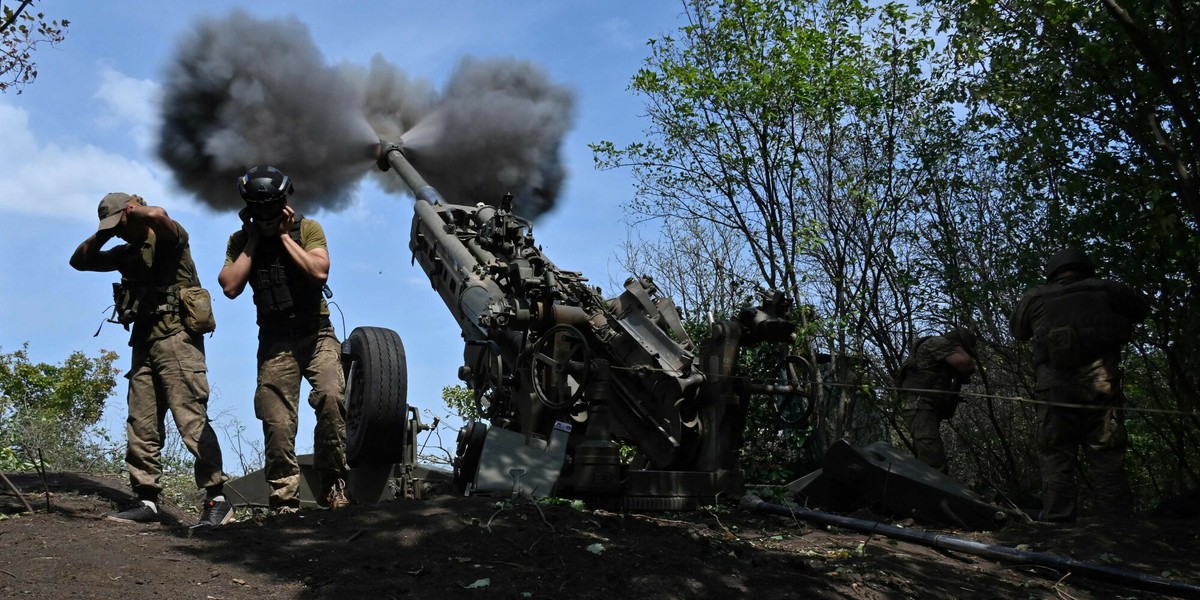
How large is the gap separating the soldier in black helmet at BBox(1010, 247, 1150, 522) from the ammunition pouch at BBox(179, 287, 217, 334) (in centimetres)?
567

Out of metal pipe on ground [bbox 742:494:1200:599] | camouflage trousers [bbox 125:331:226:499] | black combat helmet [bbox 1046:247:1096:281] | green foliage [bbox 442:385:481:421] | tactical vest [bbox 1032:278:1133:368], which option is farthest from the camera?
green foliage [bbox 442:385:481:421]

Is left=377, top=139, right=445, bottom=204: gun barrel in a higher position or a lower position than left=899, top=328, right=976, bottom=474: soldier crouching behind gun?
higher

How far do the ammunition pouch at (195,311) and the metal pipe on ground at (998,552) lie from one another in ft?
12.2

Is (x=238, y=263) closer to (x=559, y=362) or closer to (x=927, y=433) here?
(x=559, y=362)

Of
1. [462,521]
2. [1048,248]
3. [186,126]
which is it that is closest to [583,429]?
[462,521]

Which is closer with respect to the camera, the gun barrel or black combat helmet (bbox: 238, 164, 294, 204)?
black combat helmet (bbox: 238, 164, 294, 204)

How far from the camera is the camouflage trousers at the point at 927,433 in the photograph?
9516mm

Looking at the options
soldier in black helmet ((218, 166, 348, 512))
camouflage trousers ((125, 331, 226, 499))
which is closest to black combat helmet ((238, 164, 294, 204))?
soldier in black helmet ((218, 166, 348, 512))

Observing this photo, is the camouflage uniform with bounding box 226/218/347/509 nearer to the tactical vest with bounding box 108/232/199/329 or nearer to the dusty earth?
the tactical vest with bounding box 108/232/199/329

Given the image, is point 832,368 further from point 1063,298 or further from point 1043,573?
point 1043,573

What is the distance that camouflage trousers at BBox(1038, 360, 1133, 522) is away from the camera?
711 cm

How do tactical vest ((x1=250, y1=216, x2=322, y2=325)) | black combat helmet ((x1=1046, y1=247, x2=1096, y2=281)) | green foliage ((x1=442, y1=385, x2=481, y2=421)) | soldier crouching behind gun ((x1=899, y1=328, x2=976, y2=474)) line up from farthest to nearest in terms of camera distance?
1. green foliage ((x1=442, y1=385, x2=481, y2=421))
2. soldier crouching behind gun ((x1=899, y1=328, x2=976, y2=474))
3. black combat helmet ((x1=1046, y1=247, x2=1096, y2=281))
4. tactical vest ((x1=250, y1=216, x2=322, y2=325))

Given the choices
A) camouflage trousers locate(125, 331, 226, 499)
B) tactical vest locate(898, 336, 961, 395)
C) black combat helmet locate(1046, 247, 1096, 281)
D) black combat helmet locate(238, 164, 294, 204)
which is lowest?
camouflage trousers locate(125, 331, 226, 499)

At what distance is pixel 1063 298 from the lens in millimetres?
7348
